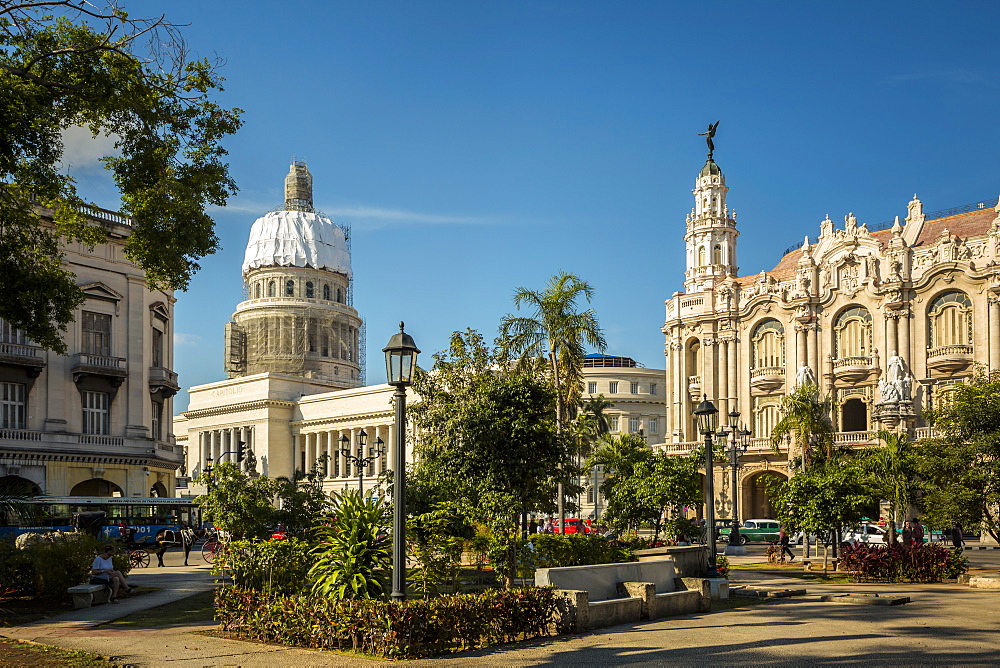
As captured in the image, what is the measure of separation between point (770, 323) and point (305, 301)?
5916cm

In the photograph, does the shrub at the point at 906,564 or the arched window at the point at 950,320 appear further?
the arched window at the point at 950,320

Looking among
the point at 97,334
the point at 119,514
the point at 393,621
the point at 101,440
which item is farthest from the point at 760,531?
the point at 393,621

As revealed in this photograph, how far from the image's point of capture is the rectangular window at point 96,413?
45.9 m

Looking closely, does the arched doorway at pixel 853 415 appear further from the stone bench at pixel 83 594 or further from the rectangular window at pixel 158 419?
the stone bench at pixel 83 594

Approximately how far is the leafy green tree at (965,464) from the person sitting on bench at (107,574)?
1995 cm

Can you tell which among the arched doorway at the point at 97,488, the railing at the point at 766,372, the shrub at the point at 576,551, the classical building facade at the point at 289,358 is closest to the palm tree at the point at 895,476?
the shrub at the point at 576,551

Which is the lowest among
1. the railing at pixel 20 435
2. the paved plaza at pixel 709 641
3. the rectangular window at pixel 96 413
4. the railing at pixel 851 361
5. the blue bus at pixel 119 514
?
the blue bus at pixel 119 514

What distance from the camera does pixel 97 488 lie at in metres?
47.3

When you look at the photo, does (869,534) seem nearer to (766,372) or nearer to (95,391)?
(766,372)

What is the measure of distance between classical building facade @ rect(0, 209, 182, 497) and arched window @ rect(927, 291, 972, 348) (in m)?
43.7

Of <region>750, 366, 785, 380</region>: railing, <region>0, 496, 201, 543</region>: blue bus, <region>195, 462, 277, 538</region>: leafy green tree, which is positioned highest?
<region>750, 366, 785, 380</region>: railing

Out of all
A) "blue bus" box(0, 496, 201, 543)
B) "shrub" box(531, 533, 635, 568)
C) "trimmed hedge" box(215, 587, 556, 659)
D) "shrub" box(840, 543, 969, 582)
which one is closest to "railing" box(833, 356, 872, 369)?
"shrub" box(840, 543, 969, 582)

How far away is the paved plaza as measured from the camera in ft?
46.1

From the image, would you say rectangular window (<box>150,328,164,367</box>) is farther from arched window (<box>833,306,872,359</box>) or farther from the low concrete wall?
arched window (<box>833,306,872,359</box>)
